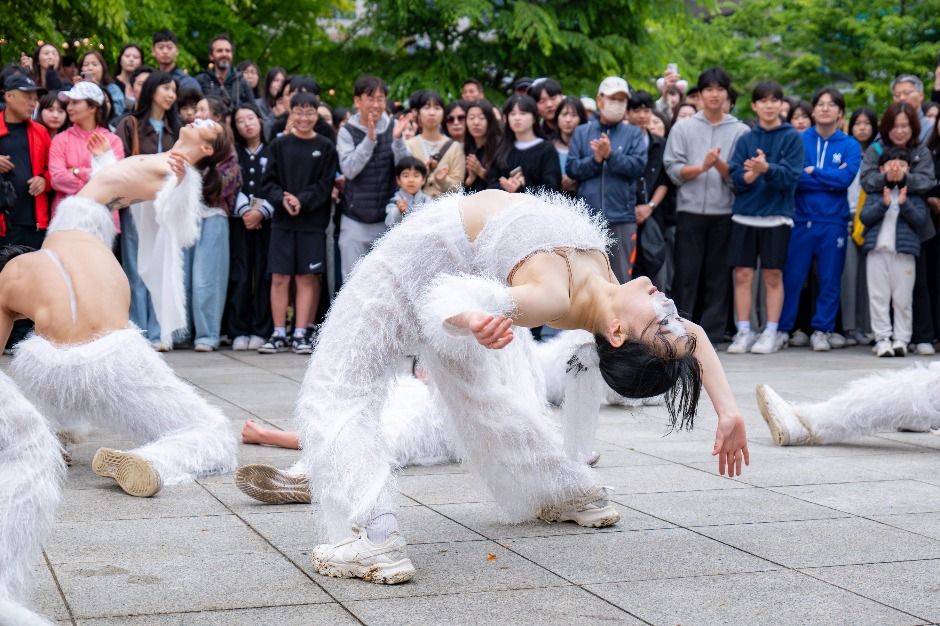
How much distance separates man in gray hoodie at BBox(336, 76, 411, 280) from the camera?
9906 mm

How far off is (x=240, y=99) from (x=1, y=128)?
2.63m

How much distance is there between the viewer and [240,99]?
11.8 metres

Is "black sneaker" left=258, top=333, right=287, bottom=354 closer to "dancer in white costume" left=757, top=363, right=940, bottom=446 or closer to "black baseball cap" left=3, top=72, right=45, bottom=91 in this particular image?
"black baseball cap" left=3, top=72, right=45, bottom=91

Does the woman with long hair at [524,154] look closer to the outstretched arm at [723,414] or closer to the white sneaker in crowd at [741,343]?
the white sneaker in crowd at [741,343]

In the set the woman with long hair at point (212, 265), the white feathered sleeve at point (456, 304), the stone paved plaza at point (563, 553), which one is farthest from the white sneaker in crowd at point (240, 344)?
the white feathered sleeve at point (456, 304)

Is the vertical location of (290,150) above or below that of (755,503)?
above

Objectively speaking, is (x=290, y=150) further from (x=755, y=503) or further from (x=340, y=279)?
(x=755, y=503)

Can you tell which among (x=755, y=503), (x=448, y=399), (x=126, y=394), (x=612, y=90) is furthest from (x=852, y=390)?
(x=612, y=90)

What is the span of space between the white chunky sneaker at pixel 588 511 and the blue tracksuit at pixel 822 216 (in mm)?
6542

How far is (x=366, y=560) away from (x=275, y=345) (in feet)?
21.8

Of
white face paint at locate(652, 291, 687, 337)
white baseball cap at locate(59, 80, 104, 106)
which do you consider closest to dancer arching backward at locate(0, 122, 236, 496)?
white face paint at locate(652, 291, 687, 337)

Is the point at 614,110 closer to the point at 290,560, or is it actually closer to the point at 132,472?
the point at 132,472

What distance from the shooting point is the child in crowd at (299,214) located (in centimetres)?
1014

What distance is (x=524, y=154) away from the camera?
9961mm
